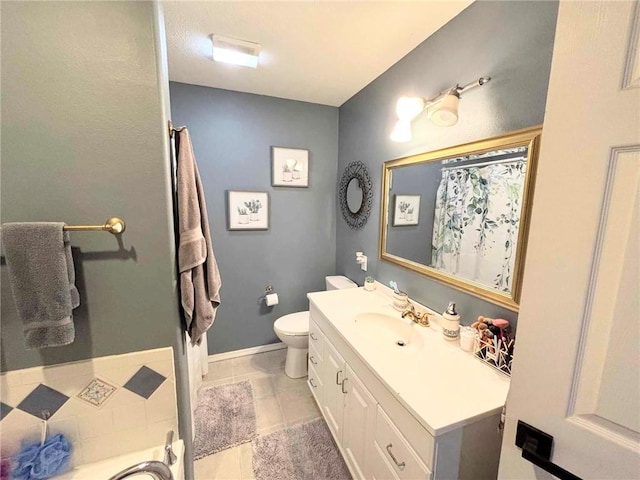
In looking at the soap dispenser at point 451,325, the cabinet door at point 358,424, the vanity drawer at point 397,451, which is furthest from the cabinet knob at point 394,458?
the soap dispenser at point 451,325

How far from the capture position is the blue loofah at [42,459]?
0.88 metres

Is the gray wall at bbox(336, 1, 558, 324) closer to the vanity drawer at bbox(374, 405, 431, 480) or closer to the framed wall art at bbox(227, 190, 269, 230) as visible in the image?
the vanity drawer at bbox(374, 405, 431, 480)

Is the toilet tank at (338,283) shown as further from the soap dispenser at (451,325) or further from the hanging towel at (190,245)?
the hanging towel at (190,245)

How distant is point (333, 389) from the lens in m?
1.56

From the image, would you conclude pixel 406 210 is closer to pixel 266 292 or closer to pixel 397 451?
pixel 397 451

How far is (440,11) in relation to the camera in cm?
128

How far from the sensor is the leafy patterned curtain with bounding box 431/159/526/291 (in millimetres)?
1140

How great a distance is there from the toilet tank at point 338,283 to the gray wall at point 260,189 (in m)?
0.21

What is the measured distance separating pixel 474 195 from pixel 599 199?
83cm

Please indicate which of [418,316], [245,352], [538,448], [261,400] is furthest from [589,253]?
[245,352]

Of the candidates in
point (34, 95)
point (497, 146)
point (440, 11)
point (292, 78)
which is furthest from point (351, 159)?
point (34, 95)

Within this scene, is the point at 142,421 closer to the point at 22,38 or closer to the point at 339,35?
the point at 22,38

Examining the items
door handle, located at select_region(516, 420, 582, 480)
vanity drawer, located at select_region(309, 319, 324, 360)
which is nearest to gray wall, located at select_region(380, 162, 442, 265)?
vanity drawer, located at select_region(309, 319, 324, 360)

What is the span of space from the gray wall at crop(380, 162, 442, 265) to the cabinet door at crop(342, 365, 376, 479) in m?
0.80
